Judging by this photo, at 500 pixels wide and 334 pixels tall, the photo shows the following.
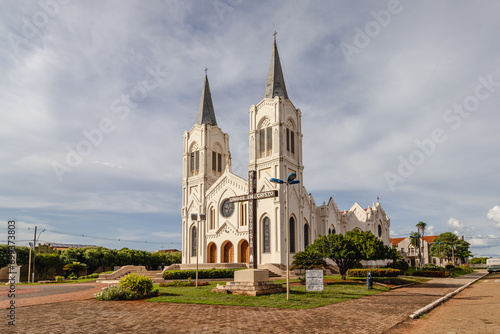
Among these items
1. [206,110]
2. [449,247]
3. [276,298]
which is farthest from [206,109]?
[449,247]

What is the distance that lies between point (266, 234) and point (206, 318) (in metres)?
29.9

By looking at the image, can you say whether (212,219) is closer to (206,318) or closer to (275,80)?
(275,80)

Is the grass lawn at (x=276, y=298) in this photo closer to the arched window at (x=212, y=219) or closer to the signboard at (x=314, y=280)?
the signboard at (x=314, y=280)

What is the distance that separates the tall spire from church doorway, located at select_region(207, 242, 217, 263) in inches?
651

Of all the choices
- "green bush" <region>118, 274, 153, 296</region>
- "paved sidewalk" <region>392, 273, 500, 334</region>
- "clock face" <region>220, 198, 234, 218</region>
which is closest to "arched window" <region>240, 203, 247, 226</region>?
"clock face" <region>220, 198, 234, 218</region>

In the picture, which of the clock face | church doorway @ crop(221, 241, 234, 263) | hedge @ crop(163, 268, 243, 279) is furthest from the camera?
the clock face

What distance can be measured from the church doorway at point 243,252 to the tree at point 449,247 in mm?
60585

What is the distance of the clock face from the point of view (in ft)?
151

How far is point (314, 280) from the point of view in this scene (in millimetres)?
19609

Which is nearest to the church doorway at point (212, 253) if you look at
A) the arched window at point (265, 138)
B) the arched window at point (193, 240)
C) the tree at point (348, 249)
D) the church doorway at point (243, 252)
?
the arched window at point (193, 240)

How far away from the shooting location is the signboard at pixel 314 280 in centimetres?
1948

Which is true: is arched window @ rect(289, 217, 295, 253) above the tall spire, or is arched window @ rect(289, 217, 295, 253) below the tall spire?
below

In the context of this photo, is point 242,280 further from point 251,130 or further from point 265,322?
point 251,130

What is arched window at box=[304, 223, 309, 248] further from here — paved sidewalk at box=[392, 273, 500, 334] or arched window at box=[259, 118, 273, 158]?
paved sidewalk at box=[392, 273, 500, 334]
